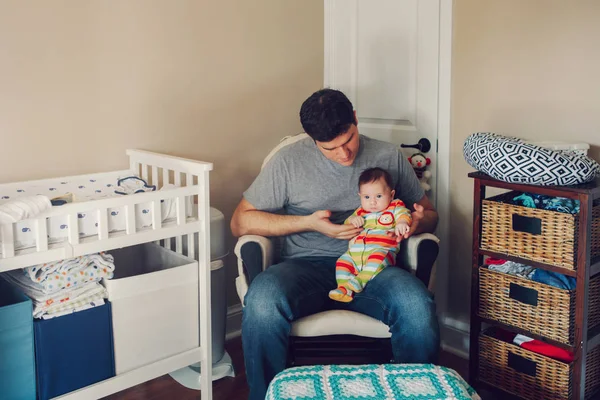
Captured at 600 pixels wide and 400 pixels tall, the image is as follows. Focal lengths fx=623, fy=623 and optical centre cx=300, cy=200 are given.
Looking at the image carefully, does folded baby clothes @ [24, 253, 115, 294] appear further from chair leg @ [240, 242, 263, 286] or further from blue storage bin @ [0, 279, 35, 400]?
chair leg @ [240, 242, 263, 286]

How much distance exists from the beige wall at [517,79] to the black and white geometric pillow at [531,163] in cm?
34

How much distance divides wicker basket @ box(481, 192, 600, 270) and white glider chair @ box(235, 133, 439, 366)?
0.70 feet

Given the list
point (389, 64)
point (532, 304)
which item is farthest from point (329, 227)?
point (389, 64)

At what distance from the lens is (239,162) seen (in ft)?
9.26

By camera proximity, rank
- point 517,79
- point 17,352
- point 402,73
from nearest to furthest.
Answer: point 17,352 → point 517,79 → point 402,73

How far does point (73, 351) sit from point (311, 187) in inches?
38.3

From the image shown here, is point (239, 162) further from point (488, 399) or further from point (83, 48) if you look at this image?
point (488, 399)

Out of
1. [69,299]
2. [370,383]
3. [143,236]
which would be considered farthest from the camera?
[143,236]

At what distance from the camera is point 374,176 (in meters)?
2.12

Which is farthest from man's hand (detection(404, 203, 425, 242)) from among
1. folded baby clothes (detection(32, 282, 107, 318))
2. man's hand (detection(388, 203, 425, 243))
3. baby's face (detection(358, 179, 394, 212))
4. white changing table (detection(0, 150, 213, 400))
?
folded baby clothes (detection(32, 282, 107, 318))

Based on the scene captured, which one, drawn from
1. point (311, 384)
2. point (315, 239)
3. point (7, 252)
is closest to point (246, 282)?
point (315, 239)

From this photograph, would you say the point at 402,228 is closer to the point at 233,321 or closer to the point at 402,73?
the point at 402,73

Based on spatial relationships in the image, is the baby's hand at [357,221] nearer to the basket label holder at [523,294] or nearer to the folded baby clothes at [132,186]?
the basket label holder at [523,294]

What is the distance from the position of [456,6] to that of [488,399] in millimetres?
1553
